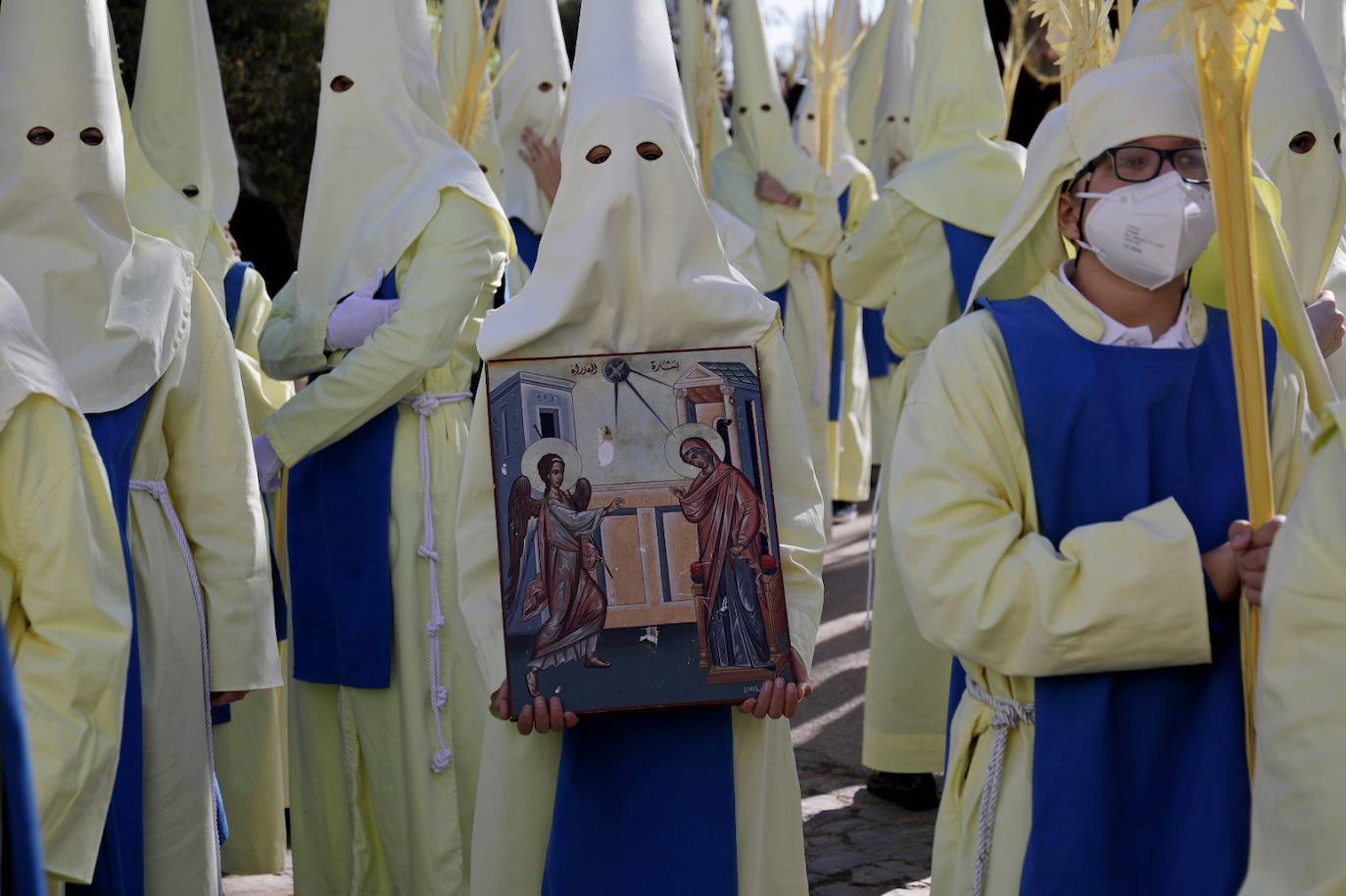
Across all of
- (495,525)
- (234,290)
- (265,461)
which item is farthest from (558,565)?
(234,290)

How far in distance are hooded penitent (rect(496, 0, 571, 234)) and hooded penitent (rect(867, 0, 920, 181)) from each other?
13.8 feet

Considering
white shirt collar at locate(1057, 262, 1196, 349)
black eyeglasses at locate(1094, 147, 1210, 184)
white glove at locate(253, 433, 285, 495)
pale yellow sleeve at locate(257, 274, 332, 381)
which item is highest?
black eyeglasses at locate(1094, 147, 1210, 184)

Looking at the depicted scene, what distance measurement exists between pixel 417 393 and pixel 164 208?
174 centimetres

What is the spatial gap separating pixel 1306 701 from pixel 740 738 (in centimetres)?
148

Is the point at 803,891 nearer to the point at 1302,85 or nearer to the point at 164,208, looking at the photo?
the point at 1302,85

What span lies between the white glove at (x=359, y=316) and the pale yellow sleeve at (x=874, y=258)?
2028mm

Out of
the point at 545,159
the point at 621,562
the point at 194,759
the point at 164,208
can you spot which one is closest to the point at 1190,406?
the point at 621,562

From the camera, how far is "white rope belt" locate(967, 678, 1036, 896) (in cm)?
313

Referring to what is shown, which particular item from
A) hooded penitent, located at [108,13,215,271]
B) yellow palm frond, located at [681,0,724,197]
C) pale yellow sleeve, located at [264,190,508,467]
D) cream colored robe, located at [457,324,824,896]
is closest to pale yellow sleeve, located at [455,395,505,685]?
cream colored robe, located at [457,324,824,896]

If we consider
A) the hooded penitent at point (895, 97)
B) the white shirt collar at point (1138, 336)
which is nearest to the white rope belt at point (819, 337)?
the hooded penitent at point (895, 97)

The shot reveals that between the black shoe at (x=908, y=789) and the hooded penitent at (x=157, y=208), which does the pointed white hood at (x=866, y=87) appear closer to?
the hooded penitent at (x=157, y=208)

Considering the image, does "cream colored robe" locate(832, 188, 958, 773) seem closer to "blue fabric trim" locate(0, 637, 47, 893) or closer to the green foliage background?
"blue fabric trim" locate(0, 637, 47, 893)

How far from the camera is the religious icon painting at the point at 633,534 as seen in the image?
329 centimetres

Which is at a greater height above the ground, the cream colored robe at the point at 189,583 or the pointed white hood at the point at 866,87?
the pointed white hood at the point at 866,87
